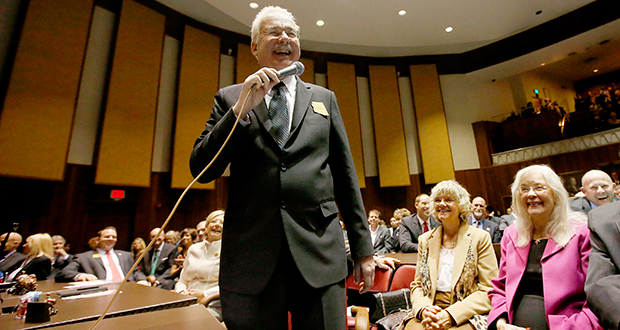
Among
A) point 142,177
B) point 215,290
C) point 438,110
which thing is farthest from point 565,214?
point 438,110

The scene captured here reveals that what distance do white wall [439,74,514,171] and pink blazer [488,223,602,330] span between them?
28.6 feet

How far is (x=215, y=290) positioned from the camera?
288cm

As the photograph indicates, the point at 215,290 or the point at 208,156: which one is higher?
the point at 208,156

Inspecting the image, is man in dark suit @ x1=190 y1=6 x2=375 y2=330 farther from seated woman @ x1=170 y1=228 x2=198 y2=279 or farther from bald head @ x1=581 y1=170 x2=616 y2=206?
bald head @ x1=581 y1=170 x2=616 y2=206

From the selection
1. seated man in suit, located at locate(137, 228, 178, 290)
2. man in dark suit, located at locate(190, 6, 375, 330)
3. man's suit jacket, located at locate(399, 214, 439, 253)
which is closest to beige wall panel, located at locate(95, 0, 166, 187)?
seated man in suit, located at locate(137, 228, 178, 290)

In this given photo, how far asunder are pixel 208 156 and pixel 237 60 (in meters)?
8.07

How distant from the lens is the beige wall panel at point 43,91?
5398 mm

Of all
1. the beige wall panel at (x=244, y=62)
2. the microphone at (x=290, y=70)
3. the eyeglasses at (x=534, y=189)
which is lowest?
the eyeglasses at (x=534, y=189)

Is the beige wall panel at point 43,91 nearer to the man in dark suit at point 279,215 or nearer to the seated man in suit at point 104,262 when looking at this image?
the seated man in suit at point 104,262

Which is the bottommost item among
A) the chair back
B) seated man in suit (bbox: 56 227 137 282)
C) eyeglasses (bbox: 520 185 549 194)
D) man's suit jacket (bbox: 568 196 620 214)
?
the chair back

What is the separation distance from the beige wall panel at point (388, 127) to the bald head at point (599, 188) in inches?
230

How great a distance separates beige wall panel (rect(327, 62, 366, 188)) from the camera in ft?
30.8

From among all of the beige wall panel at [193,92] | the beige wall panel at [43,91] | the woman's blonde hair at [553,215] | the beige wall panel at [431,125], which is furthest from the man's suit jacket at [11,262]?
the beige wall panel at [431,125]

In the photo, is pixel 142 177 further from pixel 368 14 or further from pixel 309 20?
pixel 368 14
